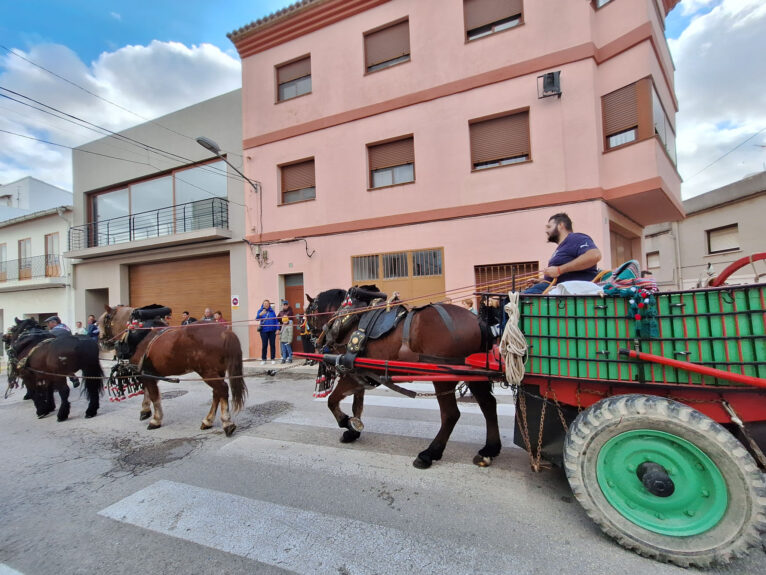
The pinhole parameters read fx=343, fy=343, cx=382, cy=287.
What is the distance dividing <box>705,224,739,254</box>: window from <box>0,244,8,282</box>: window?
34.7 meters

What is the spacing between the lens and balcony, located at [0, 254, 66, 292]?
15.8 metres

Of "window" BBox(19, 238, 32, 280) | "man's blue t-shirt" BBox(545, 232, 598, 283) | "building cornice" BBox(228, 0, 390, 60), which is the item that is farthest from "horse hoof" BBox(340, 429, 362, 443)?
"window" BBox(19, 238, 32, 280)

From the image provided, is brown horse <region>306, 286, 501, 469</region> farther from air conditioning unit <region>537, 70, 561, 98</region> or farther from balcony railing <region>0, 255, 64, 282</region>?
balcony railing <region>0, 255, 64, 282</region>

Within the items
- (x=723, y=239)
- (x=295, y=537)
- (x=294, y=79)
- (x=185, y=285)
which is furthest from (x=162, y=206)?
(x=723, y=239)

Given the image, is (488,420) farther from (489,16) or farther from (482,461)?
(489,16)

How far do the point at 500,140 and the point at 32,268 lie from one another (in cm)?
2222

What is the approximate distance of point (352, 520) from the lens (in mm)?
2537

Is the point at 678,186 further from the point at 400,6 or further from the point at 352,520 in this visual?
the point at 352,520

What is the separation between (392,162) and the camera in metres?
9.83

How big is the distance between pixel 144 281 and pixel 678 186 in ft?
60.7

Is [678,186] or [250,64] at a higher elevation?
[250,64]

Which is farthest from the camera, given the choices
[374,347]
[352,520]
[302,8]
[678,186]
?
[302,8]

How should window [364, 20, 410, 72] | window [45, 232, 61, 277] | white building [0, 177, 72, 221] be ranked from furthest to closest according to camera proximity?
1. white building [0, 177, 72, 221]
2. window [45, 232, 61, 277]
3. window [364, 20, 410, 72]

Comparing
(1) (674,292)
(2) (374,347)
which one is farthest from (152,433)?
(1) (674,292)
